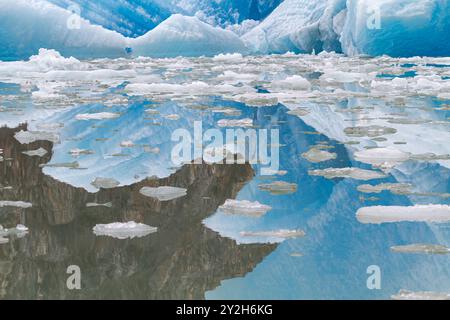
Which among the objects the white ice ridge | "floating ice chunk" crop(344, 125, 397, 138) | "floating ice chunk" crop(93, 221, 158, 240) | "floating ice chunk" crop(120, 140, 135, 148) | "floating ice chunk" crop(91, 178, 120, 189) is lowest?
"floating ice chunk" crop(120, 140, 135, 148)

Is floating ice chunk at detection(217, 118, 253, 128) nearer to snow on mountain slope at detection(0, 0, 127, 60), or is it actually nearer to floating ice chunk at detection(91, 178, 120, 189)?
floating ice chunk at detection(91, 178, 120, 189)

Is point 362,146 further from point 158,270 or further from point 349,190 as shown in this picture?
point 158,270

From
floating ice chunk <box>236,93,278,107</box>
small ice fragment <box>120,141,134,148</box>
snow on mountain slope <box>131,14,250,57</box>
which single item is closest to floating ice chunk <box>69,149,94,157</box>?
small ice fragment <box>120,141,134,148</box>

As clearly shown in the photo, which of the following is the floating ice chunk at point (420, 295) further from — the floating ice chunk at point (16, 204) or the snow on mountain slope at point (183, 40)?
the snow on mountain slope at point (183, 40)

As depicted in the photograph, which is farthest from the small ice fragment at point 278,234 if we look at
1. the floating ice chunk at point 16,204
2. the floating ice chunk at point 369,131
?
the floating ice chunk at point 369,131

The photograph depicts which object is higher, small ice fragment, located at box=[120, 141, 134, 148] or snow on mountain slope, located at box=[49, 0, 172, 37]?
snow on mountain slope, located at box=[49, 0, 172, 37]

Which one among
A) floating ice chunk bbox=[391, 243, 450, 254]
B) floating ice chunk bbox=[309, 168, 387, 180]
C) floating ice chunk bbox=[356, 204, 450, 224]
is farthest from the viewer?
floating ice chunk bbox=[309, 168, 387, 180]

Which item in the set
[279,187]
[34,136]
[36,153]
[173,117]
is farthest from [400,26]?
[279,187]

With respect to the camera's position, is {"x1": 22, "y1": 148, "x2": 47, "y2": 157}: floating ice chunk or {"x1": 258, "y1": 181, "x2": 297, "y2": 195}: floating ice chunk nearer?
{"x1": 258, "y1": 181, "x2": 297, "y2": 195}: floating ice chunk
